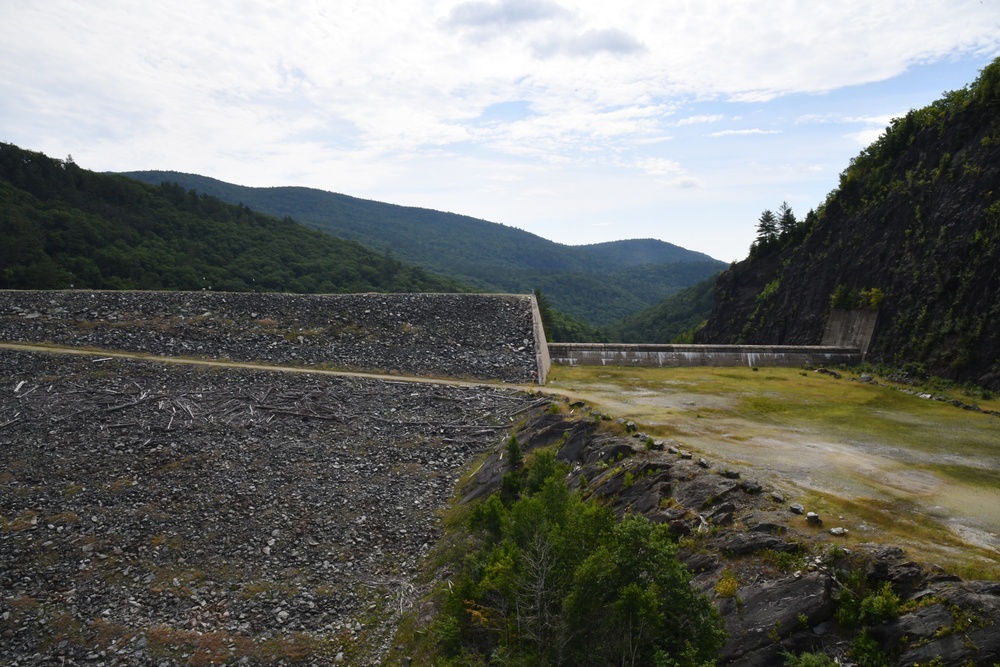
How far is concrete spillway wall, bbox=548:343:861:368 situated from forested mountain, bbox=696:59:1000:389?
6.79 feet

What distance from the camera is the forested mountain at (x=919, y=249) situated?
77.3ft

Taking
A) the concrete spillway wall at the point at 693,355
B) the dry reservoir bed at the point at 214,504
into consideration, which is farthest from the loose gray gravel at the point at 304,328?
the concrete spillway wall at the point at 693,355

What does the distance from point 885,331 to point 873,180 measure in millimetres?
11498

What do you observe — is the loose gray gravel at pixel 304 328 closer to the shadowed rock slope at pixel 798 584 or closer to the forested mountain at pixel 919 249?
the shadowed rock slope at pixel 798 584

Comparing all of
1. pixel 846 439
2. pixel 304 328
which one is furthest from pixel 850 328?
pixel 304 328

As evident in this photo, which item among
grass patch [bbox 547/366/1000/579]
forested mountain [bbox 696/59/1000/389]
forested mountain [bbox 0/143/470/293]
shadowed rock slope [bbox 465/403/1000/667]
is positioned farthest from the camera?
forested mountain [bbox 0/143/470/293]

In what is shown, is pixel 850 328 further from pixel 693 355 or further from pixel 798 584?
pixel 798 584

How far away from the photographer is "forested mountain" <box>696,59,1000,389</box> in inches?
928

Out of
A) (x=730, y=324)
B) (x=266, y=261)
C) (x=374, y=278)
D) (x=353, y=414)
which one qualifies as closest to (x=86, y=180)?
(x=266, y=261)

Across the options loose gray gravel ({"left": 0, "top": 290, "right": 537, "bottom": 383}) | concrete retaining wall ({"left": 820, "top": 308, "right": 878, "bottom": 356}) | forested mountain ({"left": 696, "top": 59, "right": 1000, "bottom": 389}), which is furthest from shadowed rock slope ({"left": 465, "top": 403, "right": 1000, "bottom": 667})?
concrete retaining wall ({"left": 820, "top": 308, "right": 878, "bottom": 356})

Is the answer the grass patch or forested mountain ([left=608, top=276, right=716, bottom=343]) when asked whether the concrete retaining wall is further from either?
forested mountain ([left=608, top=276, right=716, bottom=343])

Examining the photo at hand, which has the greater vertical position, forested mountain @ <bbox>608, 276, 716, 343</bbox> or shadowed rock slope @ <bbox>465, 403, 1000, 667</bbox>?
forested mountain @ <bbox>608, 276, 716, 343</bbox>

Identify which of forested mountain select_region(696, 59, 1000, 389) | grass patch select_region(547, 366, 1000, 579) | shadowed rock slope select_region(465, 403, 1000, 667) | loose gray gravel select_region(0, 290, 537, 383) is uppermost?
forested mountain select_region(696, 59, 1000, 389)

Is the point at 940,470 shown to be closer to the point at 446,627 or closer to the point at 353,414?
the point at 446,627
